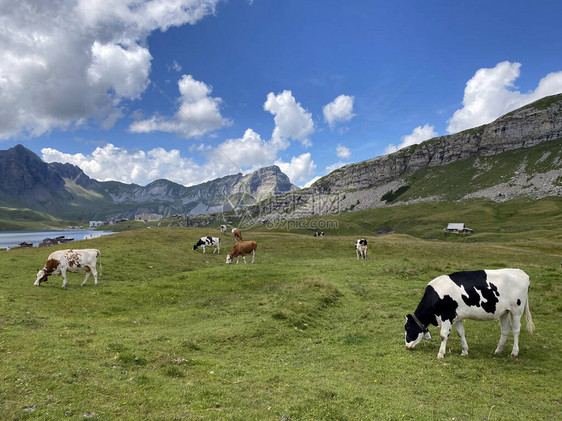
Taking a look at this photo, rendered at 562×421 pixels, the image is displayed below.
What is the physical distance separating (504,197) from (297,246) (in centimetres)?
16644

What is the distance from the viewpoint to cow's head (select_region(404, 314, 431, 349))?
13531 millimetres

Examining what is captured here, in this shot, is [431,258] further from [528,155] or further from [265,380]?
[528,155]

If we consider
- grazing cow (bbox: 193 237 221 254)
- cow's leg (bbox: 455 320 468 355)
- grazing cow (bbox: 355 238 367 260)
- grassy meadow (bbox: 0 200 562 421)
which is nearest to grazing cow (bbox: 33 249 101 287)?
grassy meadow (bbox: 0 200 562 421)

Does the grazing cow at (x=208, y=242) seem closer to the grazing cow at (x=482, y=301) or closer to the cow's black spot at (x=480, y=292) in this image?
the grazing cow at (x=482, y=301)

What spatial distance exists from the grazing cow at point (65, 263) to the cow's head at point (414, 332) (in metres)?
23.2

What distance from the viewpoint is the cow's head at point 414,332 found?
13531 mm

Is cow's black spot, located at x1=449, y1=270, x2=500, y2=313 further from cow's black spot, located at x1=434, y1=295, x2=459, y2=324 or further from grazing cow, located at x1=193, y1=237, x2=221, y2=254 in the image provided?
grazing cow, located at x1=193, y1=237, x2=221, y2=254

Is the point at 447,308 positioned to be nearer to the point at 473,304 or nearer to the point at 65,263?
the point at 473,304

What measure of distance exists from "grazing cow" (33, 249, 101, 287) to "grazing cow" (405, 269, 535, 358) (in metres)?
24.6

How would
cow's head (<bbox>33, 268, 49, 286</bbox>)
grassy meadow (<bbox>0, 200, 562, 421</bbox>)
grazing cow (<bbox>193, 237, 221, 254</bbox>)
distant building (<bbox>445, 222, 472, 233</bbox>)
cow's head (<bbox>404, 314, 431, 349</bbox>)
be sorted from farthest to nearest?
distant building (<bbox>445, 222, 472, 233</bbox>), grazing cow (<bbox>193, 237, 221, 254</bbox>), cow's head (<bbox>33, 268, 49, 286</bbox>), cow's head (<bbox>404, 314, 431, 349</bbox>), grassy meadow (<bbox>0, 200, 562, 421</bbox>)

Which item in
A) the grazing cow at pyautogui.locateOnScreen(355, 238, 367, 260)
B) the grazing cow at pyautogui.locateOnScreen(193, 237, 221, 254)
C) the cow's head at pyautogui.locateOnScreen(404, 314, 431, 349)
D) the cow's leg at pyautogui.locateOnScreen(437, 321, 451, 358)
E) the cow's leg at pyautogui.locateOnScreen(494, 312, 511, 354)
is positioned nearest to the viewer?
the cow's leg at pyautogui.locateOnScreen(437, 321, 451, 358)

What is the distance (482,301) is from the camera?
12.6 m

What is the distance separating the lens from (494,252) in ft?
152

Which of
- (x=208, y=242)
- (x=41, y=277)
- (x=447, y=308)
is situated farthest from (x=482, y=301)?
(x=208, y=242)
